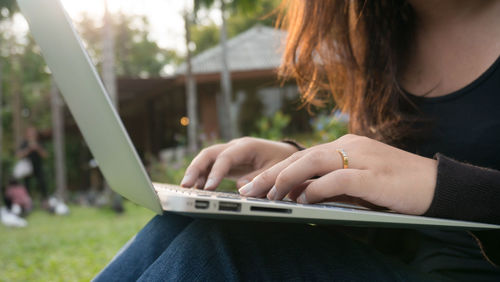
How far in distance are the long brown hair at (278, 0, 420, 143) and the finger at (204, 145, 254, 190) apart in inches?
16.7

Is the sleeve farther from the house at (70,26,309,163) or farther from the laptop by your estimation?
the house at (70,26,309,163)

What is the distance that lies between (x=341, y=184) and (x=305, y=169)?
0.06 m

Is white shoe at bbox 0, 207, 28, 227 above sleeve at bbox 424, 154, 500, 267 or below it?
below

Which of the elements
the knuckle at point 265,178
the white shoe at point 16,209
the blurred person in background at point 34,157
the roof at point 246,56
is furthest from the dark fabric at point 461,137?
the roof at point 246,56

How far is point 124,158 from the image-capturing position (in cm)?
68

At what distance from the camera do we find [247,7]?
8906mm

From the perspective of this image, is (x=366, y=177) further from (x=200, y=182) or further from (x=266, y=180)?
(x=200, y=182)

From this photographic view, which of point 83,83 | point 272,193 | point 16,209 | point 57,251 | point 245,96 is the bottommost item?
point 16,209

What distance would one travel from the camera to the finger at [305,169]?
0.64 m

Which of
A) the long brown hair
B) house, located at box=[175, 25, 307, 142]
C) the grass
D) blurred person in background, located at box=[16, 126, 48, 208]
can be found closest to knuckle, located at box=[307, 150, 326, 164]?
the long brown hair

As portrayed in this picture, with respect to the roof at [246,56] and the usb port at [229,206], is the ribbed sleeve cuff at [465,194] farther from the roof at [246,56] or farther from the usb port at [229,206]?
the roof at [246,56]

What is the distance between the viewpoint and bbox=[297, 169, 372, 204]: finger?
62 cm

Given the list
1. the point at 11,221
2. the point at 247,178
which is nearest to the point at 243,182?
the point at 247,178

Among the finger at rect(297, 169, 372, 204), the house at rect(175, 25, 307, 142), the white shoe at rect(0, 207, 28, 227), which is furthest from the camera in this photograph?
the house at rect(175, 25, 307, 142)
